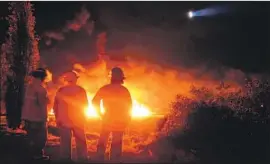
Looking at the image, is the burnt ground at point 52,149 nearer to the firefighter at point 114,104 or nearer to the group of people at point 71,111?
the group of people at point 71,111

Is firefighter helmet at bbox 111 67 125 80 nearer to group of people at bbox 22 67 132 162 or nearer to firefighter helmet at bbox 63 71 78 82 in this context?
group of people at bbox 22 67 132 162

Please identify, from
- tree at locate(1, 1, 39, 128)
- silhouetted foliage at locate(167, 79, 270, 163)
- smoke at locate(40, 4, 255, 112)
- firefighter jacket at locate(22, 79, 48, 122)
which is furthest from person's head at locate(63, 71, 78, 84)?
smoke at locate(40, 4, 255, 112)

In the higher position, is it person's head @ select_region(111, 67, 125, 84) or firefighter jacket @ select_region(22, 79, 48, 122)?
person's head @ select_region(111, 67, 125, 84)

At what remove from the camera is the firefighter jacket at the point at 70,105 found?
8885 millimetres

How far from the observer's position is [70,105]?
895 cm

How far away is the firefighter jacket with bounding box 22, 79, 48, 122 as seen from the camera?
8.72 m

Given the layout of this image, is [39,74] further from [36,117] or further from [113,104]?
[113,104]

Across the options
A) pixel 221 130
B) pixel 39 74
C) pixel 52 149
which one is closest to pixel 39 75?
pixel 39 74

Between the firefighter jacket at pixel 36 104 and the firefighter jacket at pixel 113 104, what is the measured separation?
1.20 m

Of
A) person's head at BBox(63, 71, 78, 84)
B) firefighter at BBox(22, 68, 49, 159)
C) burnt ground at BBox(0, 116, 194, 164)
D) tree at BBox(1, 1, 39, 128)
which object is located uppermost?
tree at BBox(1, 1, 39, 128)

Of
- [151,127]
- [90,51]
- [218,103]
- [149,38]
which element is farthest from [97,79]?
[218,103]

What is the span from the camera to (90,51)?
67.3 feet

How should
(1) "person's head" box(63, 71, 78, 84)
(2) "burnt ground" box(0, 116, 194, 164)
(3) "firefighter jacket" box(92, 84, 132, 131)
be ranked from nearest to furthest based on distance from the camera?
(3) "firefighter jacket" box(92, 84, 132, 131) → (1) "person's head" box(63, 71, 78, 84) → (2) "burnt ground" box(0, 116, 194, 164)

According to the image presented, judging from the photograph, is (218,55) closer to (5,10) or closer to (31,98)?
(5,10)
